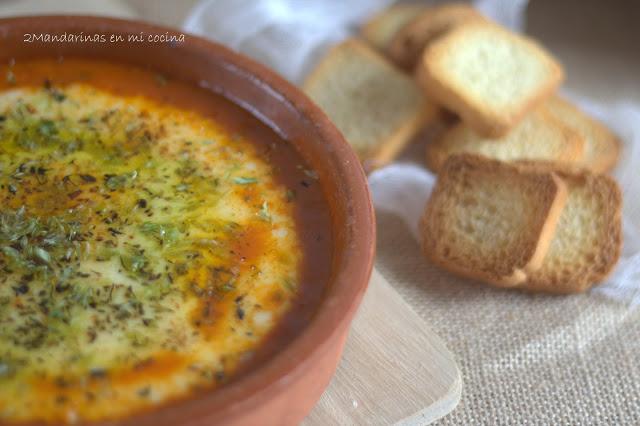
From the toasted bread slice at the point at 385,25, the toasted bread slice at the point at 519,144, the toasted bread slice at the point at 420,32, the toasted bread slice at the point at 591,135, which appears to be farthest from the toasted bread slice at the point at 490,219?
the toasted bread slice at the point at 385,25

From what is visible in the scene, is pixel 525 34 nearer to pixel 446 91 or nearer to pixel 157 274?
pixel 446 91

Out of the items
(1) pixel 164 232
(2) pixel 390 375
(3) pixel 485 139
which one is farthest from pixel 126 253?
(3) pixel 485 139

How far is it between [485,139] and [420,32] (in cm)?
49

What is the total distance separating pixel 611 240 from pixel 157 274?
1.22 m

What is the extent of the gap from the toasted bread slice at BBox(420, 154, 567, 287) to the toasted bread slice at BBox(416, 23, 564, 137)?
1.09 ft

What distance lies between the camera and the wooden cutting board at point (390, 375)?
1.67 meters

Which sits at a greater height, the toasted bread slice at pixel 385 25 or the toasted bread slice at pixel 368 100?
the toasted bread slice at pixel 385 25

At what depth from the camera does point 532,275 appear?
209cm

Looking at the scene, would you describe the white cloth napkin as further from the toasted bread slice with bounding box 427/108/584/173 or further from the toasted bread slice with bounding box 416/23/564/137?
the toasted bread slice with bounding box 416/23/564/137

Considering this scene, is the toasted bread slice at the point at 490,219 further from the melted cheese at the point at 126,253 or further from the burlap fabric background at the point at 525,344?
the melted cheese at the point at 126,253

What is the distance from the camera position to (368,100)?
268 centimetres

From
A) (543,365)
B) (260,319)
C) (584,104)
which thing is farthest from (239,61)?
(584,104)

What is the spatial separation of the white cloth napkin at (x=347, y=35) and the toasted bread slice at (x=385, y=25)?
0.09 m

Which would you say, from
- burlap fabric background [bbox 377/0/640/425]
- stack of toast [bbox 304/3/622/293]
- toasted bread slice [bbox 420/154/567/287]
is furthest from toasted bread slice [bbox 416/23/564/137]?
burlap fabric background [bbox 377/0/640/425]
